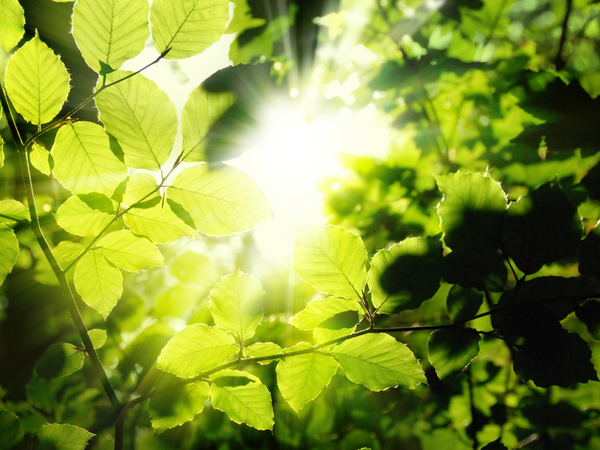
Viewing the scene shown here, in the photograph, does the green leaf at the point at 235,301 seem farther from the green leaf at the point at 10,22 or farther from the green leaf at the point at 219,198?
the green leaf at the point at 10,22

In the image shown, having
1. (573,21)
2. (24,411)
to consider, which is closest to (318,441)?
(24,411)

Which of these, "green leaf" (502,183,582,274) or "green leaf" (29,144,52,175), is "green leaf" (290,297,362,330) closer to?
"green leaf" (502,183,582,274)

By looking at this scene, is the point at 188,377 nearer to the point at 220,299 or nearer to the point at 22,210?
the point at 220,299

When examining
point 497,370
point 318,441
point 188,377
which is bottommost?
point 318,441

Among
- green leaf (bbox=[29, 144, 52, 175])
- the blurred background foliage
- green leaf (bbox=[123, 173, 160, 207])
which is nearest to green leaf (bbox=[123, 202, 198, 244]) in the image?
green leaf (bbox=[123, 173, 160, 207])

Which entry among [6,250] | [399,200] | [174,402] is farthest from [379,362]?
[399,200]

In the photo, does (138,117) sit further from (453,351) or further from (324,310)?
(453,351)
